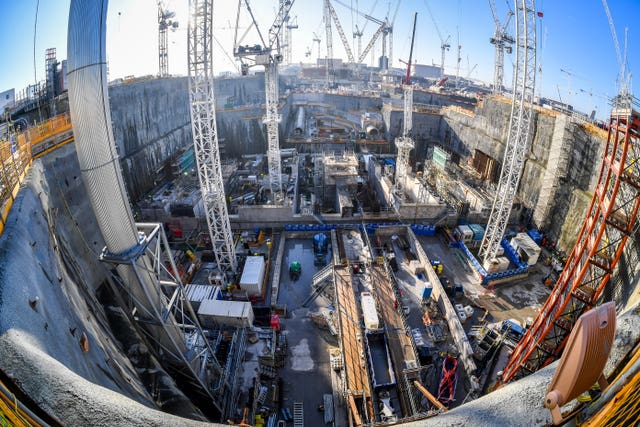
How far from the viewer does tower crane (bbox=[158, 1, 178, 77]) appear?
6200cm

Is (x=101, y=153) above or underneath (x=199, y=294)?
above

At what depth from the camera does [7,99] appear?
2808cm

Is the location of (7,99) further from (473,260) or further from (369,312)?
(473,260)

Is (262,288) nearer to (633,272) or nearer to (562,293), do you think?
(562,293)

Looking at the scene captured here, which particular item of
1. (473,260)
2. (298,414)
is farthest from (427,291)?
(298,414)

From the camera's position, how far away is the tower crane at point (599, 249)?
14617mm

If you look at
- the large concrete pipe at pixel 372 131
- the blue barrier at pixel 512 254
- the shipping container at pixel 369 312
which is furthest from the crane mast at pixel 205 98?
the large concrete pipe at pixel 372 131

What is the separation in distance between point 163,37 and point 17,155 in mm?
60405

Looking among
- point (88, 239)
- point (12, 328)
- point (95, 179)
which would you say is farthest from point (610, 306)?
point (88, 239)

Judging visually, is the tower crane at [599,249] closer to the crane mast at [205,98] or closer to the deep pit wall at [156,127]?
the crane mast at [205,98]

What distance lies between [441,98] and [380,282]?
223ft

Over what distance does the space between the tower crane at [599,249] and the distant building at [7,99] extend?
4256 cm

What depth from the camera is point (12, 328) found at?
7102mm

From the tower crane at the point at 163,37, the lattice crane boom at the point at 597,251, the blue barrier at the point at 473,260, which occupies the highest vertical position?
the tower crane at the point at 163,37
